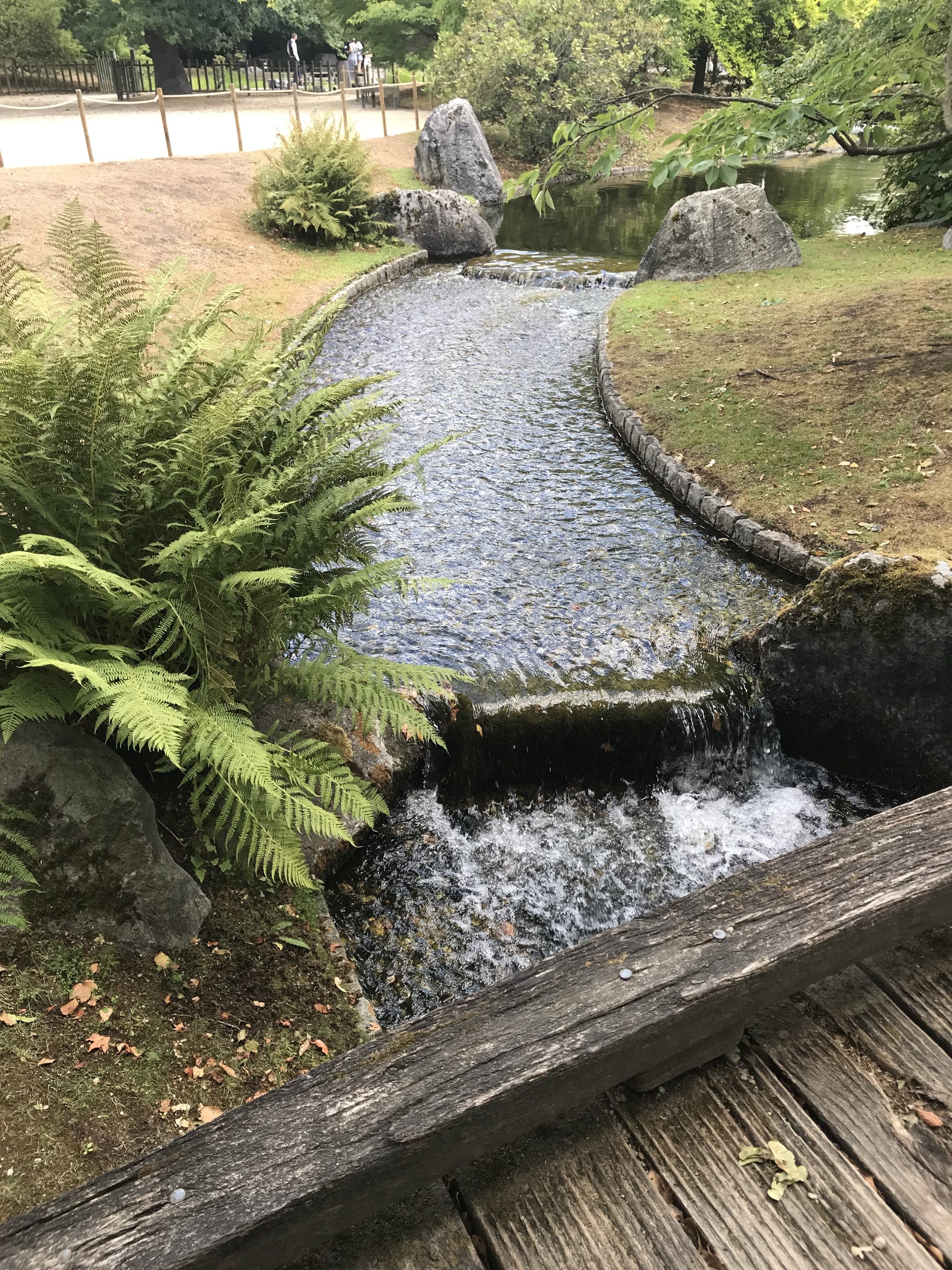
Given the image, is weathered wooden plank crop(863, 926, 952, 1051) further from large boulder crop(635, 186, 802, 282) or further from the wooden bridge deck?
large boulder crop(635, 186, 802, 282)

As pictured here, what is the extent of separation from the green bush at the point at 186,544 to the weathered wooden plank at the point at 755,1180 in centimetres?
136

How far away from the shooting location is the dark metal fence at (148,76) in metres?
30.8

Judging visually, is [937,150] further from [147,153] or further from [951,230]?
[147,153]

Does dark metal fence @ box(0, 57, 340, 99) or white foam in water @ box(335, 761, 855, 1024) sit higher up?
dark metal fence @ box(0, 57, 340, 99)

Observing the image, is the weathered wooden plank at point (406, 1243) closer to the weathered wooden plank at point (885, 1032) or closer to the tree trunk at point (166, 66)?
the weathered wooden plank at point (885, 1032)

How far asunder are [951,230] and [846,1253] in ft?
50.0

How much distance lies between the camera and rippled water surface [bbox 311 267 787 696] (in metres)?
5.37

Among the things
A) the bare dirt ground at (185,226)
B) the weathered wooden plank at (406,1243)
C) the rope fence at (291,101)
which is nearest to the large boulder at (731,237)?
the bare dirt ground at (185,226)

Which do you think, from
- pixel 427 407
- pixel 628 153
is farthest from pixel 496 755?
pixel 628 153

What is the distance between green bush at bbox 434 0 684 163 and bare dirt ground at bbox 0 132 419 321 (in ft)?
33.9

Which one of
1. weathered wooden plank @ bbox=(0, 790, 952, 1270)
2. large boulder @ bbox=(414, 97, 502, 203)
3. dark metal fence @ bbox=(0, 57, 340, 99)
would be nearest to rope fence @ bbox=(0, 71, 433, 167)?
dark metal fence @ bbox=(0, 57, 340, 99)

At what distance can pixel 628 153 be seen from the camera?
90.4 feet

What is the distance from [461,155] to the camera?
21156mm

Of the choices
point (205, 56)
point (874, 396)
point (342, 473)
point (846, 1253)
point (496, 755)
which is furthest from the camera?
point (205, 56)
